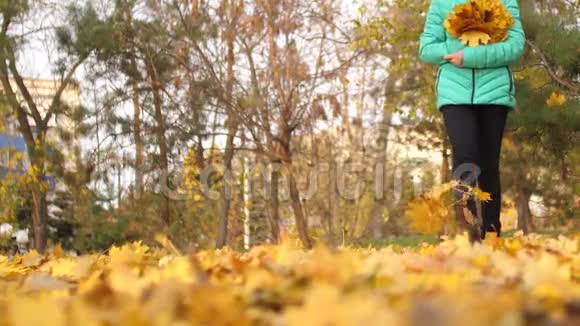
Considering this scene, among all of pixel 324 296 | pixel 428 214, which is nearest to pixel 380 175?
pixel 428 214

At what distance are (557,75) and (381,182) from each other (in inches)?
307

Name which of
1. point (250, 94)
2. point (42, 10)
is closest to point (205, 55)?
point (250, 94)

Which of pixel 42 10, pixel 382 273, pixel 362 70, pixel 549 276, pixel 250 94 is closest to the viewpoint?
pixel 549 276

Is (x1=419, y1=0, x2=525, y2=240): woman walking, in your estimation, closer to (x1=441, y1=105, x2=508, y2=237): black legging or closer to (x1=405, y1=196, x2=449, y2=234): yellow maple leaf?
(x1=441, y1=105, x2=508, y2=237): black legging

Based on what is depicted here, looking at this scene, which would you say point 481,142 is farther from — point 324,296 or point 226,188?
point 226,188

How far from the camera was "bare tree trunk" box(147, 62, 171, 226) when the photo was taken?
31.3ft

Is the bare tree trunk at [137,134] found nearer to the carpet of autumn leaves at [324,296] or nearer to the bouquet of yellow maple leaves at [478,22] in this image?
the bouquet of yellow maple leaves at [478,22]

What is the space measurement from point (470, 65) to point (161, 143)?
21.6 feet

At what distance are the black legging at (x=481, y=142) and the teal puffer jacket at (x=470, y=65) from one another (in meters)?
0.06

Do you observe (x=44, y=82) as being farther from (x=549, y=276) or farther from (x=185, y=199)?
(x=549, y=276)

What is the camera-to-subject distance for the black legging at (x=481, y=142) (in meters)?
3.33

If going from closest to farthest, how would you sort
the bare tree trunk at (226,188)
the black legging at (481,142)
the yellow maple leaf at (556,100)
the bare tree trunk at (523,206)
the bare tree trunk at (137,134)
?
the black legging at (481,142)
the yellow maple leaf at (556,100)
the bare tree trunk at (137,134)
the bare tree trunk at (226,188)
the bare tree trunk at (523,206)

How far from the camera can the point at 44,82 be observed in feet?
32.3

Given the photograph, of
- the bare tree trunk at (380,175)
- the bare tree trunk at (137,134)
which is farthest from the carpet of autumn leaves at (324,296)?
the bare tree trunk at (380,175)
